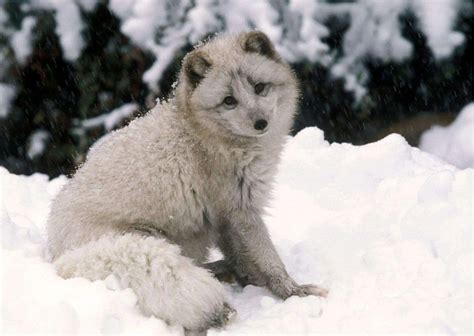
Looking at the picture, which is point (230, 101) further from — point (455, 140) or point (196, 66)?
point (455, 140)

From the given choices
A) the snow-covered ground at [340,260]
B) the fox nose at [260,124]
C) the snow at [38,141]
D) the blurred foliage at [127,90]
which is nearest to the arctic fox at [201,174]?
the fox nose at [260,124]

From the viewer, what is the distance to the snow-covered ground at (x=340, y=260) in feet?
→ 10.5

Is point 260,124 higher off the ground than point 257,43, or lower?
lower

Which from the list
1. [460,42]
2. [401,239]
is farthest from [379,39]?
[401,239]

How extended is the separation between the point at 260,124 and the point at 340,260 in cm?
97

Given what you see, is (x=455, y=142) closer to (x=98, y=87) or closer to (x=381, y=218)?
(x=381, y=218)

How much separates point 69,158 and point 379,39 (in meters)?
3.08

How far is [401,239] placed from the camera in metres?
3.99

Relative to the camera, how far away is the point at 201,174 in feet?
12.7

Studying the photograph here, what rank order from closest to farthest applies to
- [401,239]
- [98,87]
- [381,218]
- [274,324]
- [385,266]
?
[274,324] < [385,266] < [401,239] < [381,218] < [98,87]

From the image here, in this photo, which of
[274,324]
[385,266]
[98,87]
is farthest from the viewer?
[98,87]

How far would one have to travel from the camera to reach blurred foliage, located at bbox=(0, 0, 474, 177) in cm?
609

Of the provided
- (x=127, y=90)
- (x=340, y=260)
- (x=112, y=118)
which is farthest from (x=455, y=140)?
(x=112, y=118)

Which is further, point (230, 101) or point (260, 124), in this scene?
point (230, 101)
